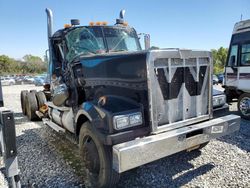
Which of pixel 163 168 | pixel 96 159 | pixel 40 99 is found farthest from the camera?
pixel 40 99

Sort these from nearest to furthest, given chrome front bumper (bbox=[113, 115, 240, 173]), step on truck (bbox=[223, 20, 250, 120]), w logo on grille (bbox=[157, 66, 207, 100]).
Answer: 1. chrome front bumper (bbox=[113, 115, 240, 173])
2. w logo on grille (bbox=[157, 66, 207, 100])
3. step on truck (bbox=[223, 20, 250, 120])

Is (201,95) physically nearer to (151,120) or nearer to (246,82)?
(151,120)

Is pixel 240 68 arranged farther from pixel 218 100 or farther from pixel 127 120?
pixel 127 120

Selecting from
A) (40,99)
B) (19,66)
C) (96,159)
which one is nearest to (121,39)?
(96,159)

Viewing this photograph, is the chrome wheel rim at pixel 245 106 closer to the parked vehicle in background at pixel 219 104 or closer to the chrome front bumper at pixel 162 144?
the parked vehicle in background at pixel 219 104

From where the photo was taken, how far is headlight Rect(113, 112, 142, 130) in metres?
2.79

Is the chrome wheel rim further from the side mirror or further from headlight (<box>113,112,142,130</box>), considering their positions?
headlight (<box>113,112,142,130</box>)

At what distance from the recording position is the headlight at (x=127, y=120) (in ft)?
9.17

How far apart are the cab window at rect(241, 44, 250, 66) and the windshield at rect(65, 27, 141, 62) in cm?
467

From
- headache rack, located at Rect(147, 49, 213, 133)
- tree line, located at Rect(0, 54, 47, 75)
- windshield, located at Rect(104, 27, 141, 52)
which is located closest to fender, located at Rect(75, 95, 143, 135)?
headache rack, located at Rect(147, 49, 213, 133)

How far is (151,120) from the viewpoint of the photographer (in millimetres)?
2934

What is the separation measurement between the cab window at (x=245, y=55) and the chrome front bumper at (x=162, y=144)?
500 cm

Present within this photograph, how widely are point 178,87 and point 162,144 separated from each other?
90 cm

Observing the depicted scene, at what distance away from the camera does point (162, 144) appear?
277 cm
